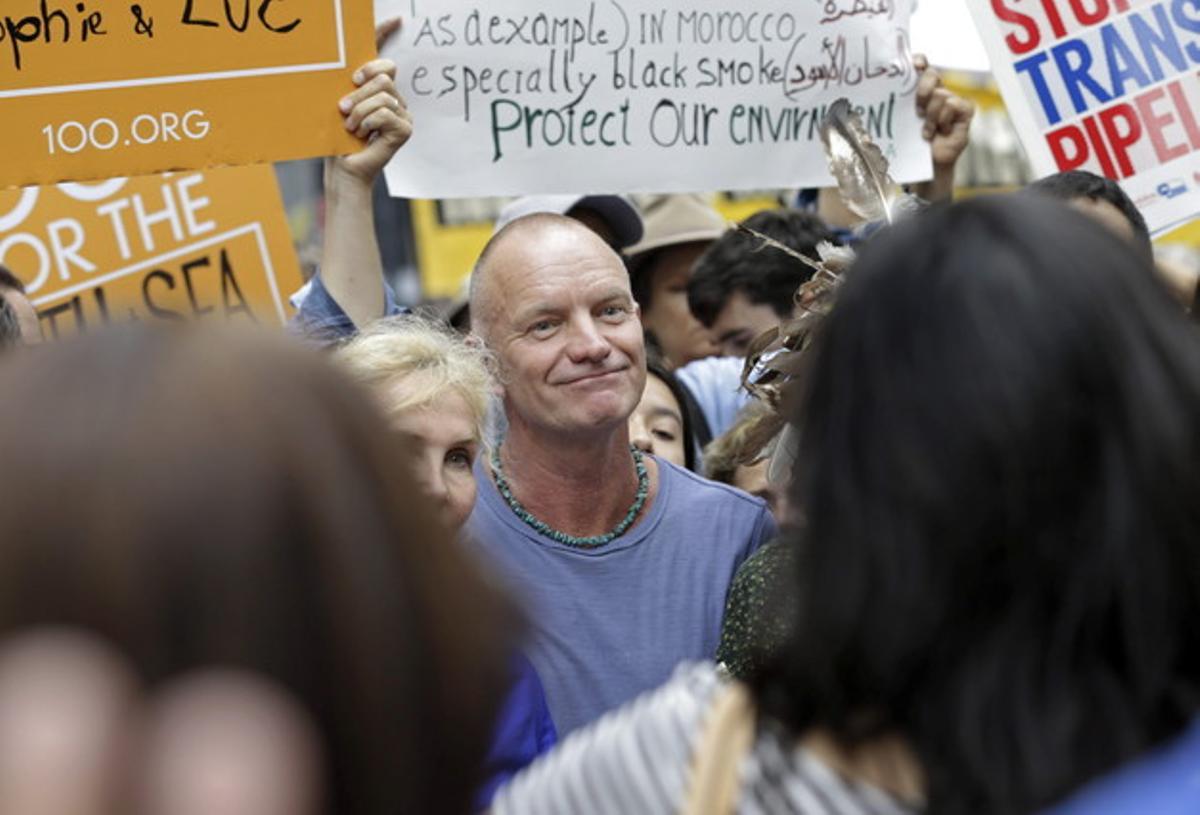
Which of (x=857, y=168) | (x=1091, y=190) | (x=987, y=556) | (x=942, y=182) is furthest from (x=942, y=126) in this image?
(x=987, y=556)

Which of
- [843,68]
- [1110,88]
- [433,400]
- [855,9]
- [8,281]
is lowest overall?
[433,400]

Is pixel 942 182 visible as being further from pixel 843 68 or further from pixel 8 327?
pixel 8 327

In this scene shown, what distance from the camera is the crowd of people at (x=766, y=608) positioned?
3.18 feet

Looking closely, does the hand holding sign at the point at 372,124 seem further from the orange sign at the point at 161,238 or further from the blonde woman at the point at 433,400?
the orange sign at the point at 161,238

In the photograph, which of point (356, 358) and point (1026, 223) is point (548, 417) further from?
point (1026, 223)

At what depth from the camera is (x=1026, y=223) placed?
1.55m

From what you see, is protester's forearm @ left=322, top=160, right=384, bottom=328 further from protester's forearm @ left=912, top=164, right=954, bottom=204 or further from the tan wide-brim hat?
the tan wide-brim hat

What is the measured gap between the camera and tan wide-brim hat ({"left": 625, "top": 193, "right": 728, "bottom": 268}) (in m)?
6.34

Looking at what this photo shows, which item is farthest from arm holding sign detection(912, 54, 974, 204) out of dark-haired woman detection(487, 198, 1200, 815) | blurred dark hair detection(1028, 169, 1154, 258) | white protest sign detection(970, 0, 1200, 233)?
dark-haired woman detection(487, 198, 1200, 815)

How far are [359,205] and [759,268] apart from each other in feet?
5.79

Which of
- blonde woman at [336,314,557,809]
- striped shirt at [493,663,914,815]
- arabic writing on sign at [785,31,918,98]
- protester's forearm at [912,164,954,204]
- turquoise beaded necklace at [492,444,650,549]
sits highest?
arabic writing on sign at [785,31,918,98]

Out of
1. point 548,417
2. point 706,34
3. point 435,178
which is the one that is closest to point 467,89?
point 435,178

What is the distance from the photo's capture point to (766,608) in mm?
1994

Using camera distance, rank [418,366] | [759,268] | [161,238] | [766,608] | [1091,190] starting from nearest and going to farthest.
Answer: [766,608] → [418,366] → [1091,190] → [161,238] → [759,268]
